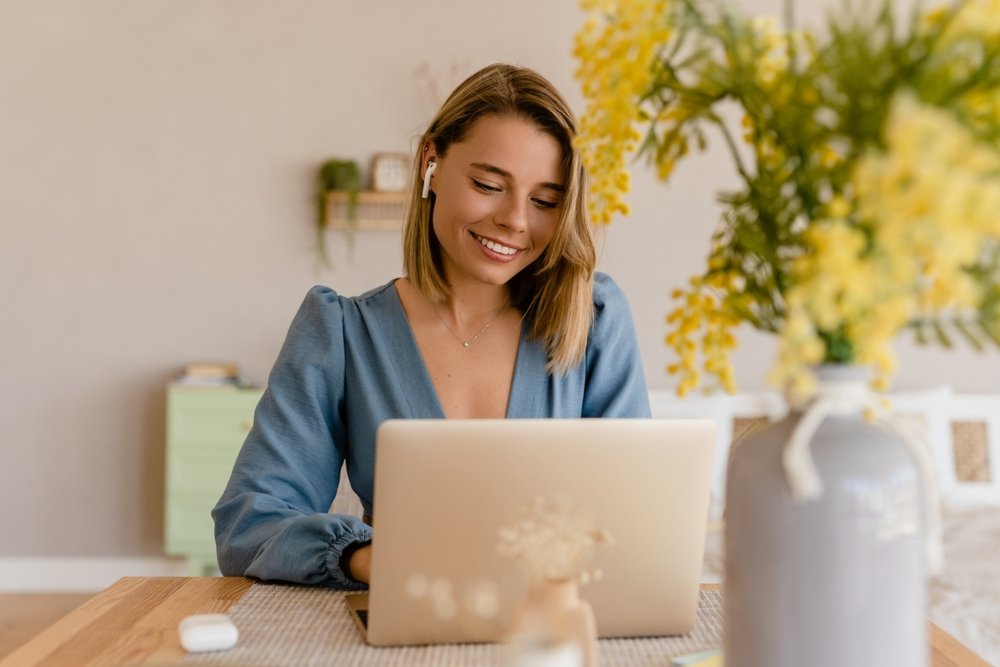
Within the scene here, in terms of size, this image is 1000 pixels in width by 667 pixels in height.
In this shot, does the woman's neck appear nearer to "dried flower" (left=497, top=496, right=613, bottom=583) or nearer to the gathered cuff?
the gathered cuff

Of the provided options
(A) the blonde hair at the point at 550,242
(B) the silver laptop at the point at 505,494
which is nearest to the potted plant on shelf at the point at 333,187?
(A) the blonde hair at the point at 550,242

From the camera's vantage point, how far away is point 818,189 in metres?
0.78

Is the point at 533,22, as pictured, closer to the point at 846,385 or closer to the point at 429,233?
the point at 429,233

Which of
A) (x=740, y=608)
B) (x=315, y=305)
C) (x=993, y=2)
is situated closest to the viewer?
(x=993, y=2)

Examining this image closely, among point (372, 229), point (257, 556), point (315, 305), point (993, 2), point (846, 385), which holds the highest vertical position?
point (372, 229)

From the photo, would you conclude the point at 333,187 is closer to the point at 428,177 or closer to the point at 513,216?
the point at 428,177

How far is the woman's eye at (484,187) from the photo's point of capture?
1725 mm

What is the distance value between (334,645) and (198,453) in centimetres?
323

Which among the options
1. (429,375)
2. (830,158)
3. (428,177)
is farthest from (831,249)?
(428,177)

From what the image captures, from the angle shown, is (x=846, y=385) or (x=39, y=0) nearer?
(x=846, y=385)

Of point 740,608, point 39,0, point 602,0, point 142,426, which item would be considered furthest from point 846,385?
point 39,0

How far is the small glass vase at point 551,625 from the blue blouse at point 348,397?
643 millimetres

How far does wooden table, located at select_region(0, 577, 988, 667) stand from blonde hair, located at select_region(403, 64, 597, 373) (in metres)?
0.71

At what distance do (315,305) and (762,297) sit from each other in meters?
1.10
